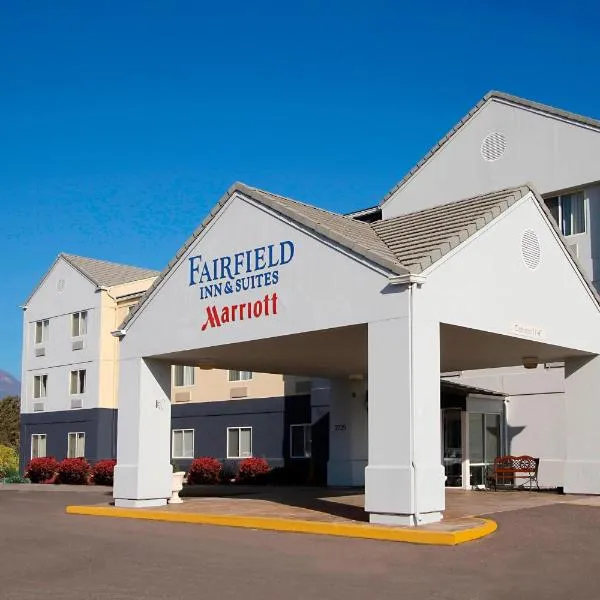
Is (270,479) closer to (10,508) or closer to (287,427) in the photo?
(287,427)

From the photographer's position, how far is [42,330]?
43875 mm

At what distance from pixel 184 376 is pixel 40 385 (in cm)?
1001

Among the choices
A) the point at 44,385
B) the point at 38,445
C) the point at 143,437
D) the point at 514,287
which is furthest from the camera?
the point at 44,385

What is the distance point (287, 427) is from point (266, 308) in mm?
14756

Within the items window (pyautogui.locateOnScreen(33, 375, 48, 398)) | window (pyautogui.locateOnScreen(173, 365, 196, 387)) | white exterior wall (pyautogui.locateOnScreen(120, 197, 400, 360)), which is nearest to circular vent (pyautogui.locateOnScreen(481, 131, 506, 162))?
white exterior wall (pyautogui.locateOnScreen(120, 197, 400, 360))

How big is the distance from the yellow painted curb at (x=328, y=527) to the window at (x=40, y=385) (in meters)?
25.0

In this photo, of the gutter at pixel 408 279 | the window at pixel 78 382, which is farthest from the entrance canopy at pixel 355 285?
the window at pixel 78 382

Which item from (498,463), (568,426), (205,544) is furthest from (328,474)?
(205,544)

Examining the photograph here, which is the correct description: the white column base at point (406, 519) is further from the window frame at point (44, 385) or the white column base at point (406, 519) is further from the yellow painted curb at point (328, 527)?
the window frame at point (44, 385)

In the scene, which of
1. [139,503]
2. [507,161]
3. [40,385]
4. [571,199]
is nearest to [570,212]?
[571,199]

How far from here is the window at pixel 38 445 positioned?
42.7 m

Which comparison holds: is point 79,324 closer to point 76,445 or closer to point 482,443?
point 76,445

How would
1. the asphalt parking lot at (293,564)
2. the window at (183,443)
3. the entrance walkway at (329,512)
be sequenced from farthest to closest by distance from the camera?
1. the window at (183,443)
2. the entrance walkway at (329,512)
3. the asphalt parking lot at (293,564)

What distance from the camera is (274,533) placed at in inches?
598
